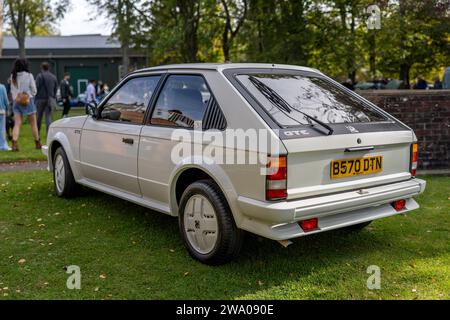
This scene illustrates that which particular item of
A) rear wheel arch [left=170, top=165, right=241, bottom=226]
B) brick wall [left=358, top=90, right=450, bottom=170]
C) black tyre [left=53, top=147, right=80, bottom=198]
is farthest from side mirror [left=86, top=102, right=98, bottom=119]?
brick wall [left=358, top=90, right=450, bottom=170]

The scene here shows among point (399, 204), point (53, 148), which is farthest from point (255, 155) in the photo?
point (53, 148)

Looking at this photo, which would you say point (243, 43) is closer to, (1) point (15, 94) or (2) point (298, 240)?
(1) point (15, 94)

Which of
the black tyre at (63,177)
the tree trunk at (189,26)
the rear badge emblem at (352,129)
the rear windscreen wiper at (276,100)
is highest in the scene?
the tree trunk at (189,26)

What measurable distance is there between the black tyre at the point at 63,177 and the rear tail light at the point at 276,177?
3564 mm

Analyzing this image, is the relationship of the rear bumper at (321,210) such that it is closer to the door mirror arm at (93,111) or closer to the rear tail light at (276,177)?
the rear tail light at (276,177)

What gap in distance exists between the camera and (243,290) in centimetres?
369

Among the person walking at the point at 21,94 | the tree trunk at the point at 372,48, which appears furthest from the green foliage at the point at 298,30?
the person walking at the point at 21,94

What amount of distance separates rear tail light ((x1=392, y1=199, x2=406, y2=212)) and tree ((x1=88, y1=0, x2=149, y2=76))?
17.9 metres

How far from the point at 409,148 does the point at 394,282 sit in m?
1.29

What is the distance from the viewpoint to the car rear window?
13.1 feet

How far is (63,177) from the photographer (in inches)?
254

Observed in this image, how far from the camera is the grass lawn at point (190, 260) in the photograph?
3682 millimetres

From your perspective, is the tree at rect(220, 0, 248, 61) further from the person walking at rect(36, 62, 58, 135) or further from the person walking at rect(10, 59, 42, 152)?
the person walking at rect(10, 59, 42, 152)
